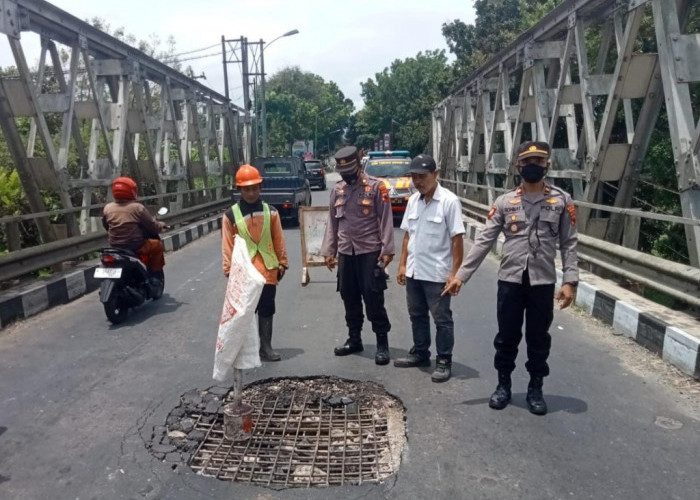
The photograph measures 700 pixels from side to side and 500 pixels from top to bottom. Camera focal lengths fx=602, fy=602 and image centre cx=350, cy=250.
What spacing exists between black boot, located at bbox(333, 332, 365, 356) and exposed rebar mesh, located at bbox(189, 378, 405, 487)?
67cm

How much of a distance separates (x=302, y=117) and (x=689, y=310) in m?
59.7

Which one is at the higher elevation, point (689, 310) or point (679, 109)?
point (679, 109)

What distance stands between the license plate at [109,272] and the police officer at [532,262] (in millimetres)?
3829

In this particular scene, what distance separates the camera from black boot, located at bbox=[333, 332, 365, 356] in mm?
5040

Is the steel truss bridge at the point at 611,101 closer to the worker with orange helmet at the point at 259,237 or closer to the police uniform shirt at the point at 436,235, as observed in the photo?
the police uniform shirt at the point at 436,235

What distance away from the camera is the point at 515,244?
3.84 m

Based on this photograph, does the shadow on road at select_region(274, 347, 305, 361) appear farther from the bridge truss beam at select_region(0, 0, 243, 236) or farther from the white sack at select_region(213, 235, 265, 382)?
the bridge truss beam at select_region(0, 0, 243, 236)

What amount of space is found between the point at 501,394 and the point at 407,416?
26.0 inches

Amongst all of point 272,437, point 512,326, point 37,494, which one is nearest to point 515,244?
point 512,326

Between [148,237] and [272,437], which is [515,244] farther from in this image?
[148,237]

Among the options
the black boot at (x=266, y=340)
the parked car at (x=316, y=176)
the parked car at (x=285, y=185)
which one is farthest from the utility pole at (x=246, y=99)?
the black boot at (x=266, y=340)

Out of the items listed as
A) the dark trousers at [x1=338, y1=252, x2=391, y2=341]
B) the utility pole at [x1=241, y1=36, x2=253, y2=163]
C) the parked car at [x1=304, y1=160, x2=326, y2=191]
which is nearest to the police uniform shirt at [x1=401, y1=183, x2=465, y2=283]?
the dark trousers at [x1=338, y1=252, x2=391, y2=341]

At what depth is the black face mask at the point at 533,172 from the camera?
3.72m

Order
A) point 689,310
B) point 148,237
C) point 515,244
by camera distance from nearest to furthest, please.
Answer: point 515,244 → point 689,310 → point 148,237
